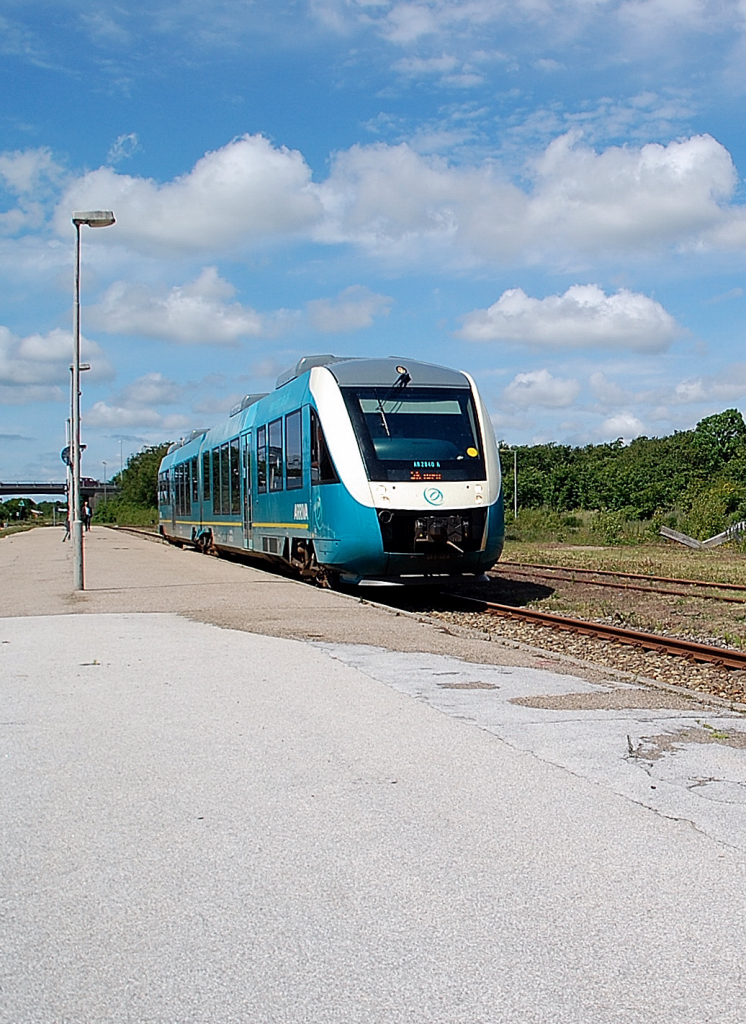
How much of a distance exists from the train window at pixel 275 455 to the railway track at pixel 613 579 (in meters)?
5.69

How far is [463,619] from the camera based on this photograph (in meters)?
14.9

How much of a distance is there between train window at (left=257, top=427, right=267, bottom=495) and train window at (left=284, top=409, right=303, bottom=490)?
5.96ft

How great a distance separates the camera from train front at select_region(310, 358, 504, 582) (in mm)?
14820

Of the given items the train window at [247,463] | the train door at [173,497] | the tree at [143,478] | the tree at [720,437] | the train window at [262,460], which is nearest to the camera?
the train window at [262,460]

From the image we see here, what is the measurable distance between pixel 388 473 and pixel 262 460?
225 inches

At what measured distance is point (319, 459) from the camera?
15.8m

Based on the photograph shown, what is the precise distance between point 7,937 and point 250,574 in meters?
17.6

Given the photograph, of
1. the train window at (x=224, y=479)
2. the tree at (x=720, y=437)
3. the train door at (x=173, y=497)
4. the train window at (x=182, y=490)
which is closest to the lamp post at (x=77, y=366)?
the train window at (x=224, y=479)

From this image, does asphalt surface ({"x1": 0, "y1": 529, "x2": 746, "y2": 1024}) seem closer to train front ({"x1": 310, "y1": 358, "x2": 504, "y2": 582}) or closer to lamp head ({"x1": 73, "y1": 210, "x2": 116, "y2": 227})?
train front ({"x1": 310, "y1": 358, "x2": 504, "y2": 582})

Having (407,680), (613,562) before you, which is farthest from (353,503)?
(613,562)

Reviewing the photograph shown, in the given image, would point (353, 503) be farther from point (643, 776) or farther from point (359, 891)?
point (359, 891)

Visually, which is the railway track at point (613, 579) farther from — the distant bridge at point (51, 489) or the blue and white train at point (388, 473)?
the distant bridge at point (51, 489)

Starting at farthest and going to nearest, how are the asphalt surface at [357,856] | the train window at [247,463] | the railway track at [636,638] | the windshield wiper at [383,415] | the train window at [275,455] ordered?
the train window at [247,463] → the train window at [275,455] → the windshield wiper at [383,415] → the railway track at [636,638] → the asphalt surface at [357,856]

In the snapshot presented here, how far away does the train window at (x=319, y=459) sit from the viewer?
1534cm
